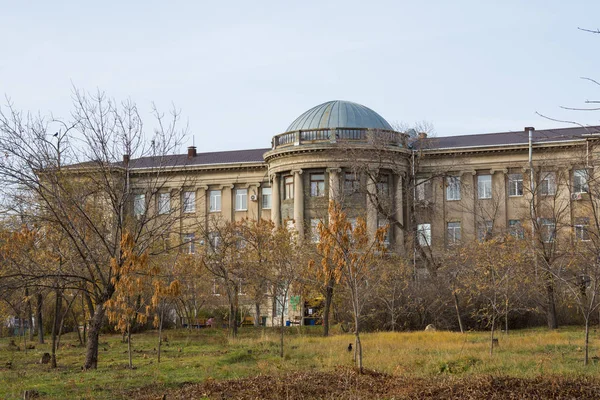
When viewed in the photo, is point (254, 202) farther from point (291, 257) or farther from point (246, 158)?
point (291, 257)

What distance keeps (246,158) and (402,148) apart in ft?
46.4

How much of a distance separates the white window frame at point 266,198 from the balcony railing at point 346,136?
574cm

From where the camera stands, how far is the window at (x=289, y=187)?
56.2 m

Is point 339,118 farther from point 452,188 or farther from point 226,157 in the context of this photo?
point 226,157

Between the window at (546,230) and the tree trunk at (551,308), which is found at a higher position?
the window at (546,230)

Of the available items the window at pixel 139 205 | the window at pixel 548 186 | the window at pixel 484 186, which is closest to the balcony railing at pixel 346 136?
the window at pixel 484 186

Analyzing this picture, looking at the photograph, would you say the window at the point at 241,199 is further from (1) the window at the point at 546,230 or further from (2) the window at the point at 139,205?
(1) the window at the point at 546,230

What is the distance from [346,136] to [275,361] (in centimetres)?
3171

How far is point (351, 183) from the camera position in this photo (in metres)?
53.4

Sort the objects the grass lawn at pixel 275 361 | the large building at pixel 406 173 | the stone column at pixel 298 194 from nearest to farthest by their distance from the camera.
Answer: the grass lawn at pixel 275 361
the large building at pixel 406 173
the stone column at pixel 298 194

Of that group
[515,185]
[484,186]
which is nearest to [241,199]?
[484,186]

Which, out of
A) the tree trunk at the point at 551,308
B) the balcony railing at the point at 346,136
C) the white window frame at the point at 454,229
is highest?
the balcony railing at the point at 346,136

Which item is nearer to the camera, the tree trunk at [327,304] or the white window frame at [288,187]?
the tree trunk at [327,304]

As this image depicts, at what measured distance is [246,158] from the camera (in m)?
63.5
